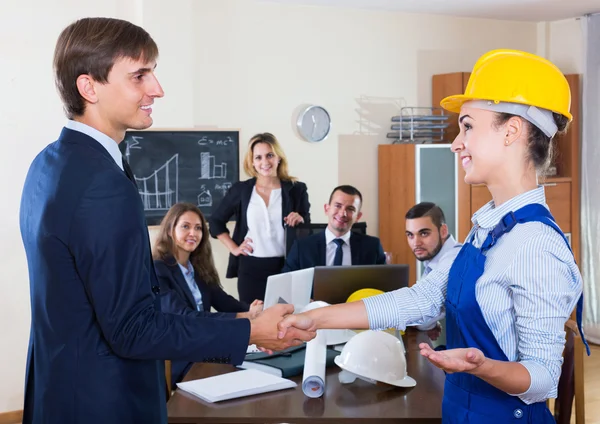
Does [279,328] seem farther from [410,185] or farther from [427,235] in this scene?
[410,185]

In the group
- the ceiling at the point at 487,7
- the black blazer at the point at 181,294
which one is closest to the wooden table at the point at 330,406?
the black blazer at the point at 181,294

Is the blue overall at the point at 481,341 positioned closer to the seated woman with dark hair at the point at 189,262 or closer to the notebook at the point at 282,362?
the notebook at the point at 282,362

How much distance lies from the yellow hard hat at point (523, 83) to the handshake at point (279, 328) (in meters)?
0.71

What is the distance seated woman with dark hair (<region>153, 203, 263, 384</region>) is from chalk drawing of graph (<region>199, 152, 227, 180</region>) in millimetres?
1541

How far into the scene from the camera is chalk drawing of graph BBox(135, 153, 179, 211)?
5090mm

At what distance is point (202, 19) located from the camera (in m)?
5.29

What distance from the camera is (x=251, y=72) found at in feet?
18.1

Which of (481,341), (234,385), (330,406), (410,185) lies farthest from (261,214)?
(481,341)

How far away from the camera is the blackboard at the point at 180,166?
199 inches

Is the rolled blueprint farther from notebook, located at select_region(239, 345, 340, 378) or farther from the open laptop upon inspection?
the open laptop

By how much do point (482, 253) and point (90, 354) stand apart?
0.88 m

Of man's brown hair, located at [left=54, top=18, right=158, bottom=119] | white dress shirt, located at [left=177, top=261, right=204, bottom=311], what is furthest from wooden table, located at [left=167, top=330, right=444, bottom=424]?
white dress shirt, located at [left=177, top=261, right=204, bottom=311]

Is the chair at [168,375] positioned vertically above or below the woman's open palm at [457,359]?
below

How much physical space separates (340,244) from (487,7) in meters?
2.93
